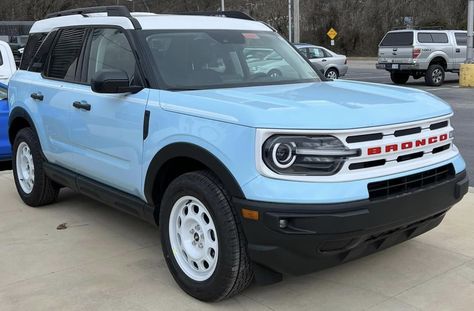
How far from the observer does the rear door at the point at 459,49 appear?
821 inches

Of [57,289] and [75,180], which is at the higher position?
[75,180]

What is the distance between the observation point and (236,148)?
315 cm

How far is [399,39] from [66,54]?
17.4 m

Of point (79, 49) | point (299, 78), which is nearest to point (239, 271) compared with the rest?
point (299, 78)

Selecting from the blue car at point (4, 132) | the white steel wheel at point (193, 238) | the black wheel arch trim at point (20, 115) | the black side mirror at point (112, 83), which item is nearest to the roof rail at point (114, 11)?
the black side mirror at point (112, 83)

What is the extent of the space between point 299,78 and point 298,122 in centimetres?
160

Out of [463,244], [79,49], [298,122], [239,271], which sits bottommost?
[463,244]

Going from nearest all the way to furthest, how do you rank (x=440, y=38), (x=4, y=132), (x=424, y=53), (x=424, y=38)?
(x=4, y=132) → (x=424, y=53) → (x=424, y=38) → (x=440, y=38)

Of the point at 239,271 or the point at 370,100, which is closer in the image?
the point at 239,271

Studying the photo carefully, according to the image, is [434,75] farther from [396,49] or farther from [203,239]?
[203,239]

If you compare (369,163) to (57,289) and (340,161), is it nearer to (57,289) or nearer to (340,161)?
(340,161)

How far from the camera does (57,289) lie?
383cm

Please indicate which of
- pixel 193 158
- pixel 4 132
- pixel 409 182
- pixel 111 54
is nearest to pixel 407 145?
pixel 409 182

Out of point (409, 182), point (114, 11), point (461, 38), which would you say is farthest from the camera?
point (461, 38)
